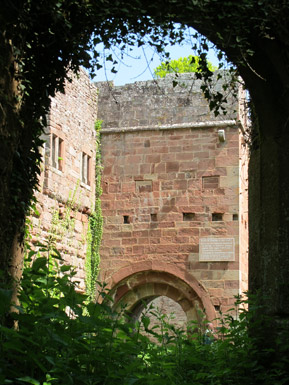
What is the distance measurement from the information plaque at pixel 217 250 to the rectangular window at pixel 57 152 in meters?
3.35

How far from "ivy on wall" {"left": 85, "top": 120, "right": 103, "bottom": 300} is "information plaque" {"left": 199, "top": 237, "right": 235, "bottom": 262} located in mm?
2230

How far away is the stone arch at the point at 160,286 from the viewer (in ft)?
48.2

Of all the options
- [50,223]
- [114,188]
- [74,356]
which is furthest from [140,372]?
[114,188]

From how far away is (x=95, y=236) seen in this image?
15.4m

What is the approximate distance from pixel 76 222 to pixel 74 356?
408 inches

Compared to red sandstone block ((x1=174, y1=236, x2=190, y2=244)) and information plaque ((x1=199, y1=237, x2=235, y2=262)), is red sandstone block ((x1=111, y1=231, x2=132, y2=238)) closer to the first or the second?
red sandstone block ((x1=174, y1=236, x2=190, y2=244))

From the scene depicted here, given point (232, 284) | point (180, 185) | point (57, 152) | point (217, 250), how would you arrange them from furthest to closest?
point (180, 185) → point (217, 250) → point (232, 284) → point (57, 152)

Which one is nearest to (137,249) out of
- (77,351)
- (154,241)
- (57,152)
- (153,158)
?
(154,241)

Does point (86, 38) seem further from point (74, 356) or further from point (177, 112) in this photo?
point (177, 112)

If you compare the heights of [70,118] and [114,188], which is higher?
[70,118]

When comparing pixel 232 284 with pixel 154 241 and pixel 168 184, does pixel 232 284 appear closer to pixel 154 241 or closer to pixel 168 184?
pixel 154 241

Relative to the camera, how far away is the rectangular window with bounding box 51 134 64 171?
44.5 ft

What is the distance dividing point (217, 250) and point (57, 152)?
3805 mm

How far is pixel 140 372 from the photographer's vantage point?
4574 millimetres
